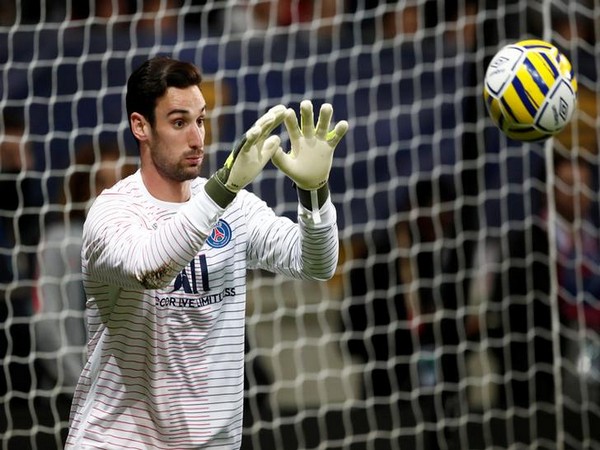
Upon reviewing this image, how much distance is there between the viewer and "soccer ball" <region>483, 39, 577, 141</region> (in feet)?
11.6

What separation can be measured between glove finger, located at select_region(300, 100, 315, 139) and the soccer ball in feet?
3.90

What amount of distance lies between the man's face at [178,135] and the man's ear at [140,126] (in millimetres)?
29

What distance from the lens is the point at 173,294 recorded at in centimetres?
257

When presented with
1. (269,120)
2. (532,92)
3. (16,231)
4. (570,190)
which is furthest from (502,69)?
(16,231)

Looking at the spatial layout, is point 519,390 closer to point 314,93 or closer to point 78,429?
point 314,93

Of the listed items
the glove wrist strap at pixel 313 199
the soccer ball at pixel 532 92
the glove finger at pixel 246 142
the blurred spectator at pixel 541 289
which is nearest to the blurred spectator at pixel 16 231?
the blurred spectator at pixel 541 289

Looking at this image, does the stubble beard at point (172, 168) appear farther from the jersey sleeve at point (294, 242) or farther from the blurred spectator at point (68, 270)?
the blurred spectator at point (68, 270)

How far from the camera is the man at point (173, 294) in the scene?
100 inches

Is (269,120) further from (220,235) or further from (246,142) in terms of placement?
(220,235)

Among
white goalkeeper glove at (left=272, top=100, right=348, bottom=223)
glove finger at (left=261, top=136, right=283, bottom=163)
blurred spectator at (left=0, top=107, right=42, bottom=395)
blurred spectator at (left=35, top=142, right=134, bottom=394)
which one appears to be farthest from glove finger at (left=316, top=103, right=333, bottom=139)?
blurred spectator at (left=0, top=107, right=42, bottom=395)

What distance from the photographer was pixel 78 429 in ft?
8.57

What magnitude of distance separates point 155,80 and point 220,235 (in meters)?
0.39

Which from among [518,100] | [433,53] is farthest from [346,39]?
[518,100]

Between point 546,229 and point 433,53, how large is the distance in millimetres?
1076
